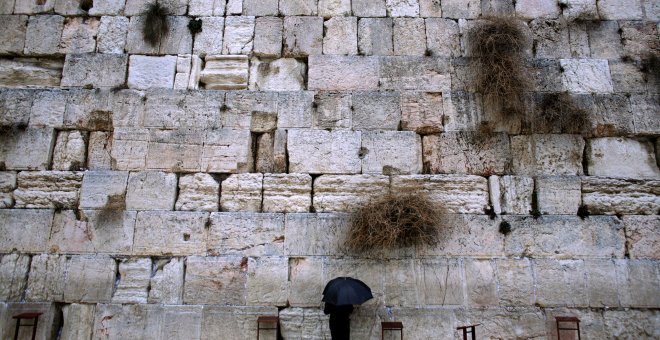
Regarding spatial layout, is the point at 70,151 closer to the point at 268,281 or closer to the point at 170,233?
the point at 170,233

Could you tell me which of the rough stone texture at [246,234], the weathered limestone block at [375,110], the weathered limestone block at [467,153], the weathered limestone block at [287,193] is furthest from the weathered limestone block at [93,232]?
the weathered limestone block at [467,153]

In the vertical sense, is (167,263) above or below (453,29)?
below

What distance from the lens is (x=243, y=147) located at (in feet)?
18.6

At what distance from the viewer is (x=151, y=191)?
218 inches

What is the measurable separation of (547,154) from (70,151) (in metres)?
6.26

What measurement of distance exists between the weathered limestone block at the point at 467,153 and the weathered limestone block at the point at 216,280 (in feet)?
9.02

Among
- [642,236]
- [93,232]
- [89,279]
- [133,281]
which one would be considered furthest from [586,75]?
[89,279]

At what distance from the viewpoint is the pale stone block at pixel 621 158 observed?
223 inches

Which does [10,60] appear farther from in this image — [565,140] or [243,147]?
[565,140]

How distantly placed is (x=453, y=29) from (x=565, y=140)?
2.14 m

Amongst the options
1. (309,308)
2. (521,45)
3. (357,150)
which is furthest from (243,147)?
(521,45)

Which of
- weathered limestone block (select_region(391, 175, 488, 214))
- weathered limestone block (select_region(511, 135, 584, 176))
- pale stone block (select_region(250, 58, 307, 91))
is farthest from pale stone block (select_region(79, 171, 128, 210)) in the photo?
weathered limestone block (select_region(511, 135, 584, 176))

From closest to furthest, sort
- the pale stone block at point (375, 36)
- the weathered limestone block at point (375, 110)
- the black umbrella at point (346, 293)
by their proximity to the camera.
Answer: the black umbrella at point (346, 293) → the weathered limestone block at point (375, 110) → the pale stone block at point (375, 36)

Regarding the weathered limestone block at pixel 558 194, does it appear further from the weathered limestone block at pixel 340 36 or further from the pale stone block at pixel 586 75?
the weathered limestone block at pixel 340 36
